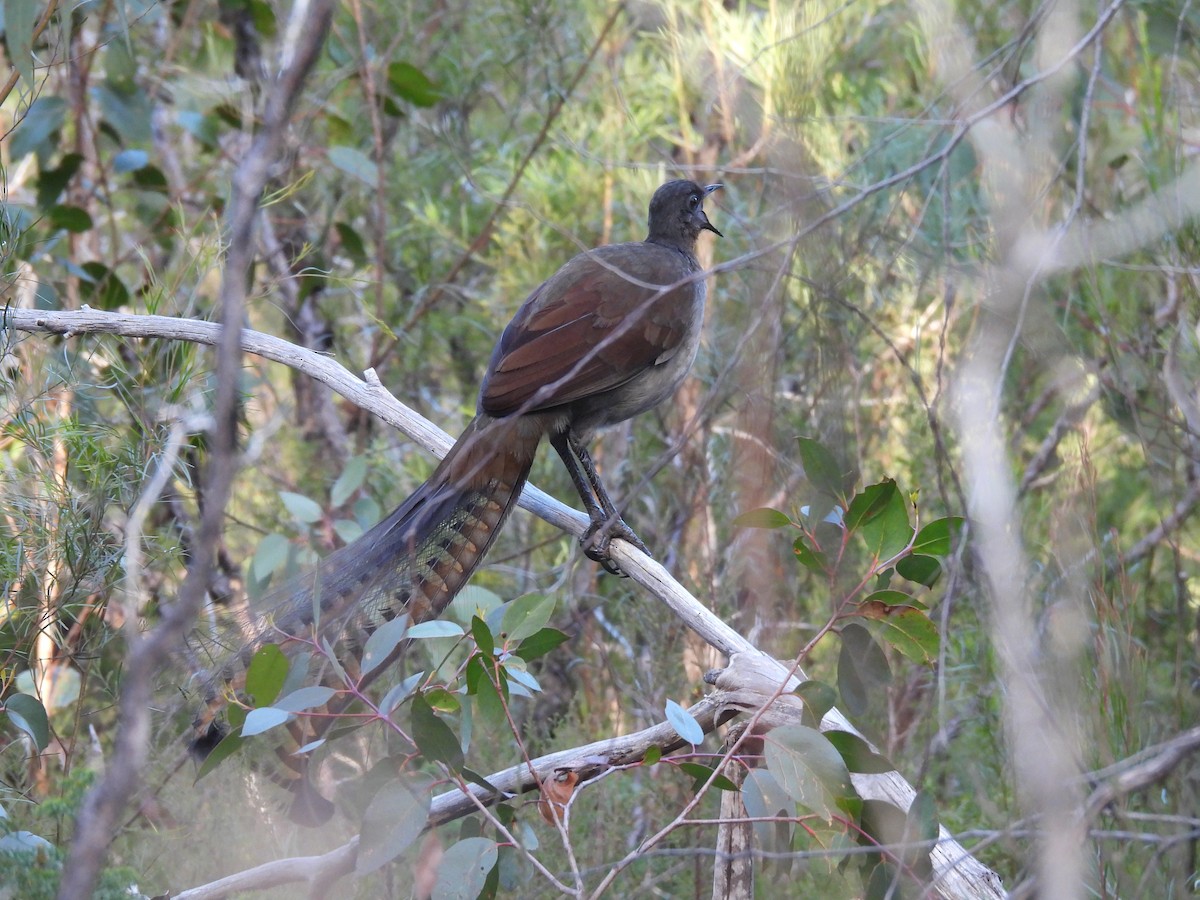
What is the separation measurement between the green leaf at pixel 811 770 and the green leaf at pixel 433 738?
0.52 metres

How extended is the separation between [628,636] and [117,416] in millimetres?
1976

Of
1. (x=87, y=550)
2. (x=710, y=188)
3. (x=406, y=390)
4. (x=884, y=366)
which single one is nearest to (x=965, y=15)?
(x=884, y=366)

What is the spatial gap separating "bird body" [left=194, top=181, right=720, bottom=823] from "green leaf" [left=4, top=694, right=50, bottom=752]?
44cm

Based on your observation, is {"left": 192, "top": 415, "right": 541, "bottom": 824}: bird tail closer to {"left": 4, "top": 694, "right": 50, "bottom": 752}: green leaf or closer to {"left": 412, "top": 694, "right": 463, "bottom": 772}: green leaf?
{"left": 412, "top": 694, "right": 463, "bottom": 772}: green leaf

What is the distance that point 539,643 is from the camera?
2010 mm

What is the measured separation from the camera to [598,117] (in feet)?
17.0

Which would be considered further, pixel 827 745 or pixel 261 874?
pixel 261 874

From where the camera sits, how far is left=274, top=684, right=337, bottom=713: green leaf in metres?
1.79

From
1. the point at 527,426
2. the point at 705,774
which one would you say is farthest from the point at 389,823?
the point at 527,426

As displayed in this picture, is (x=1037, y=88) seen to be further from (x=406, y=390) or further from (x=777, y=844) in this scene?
(x=406, y=390)

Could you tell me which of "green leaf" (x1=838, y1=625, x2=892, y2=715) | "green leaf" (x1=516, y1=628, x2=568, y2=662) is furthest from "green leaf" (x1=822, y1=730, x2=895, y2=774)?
"green leaf" (x1=516, y1=628, x2=568, y2=662)

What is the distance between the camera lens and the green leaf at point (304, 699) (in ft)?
5.89

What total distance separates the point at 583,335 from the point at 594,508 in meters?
0.50

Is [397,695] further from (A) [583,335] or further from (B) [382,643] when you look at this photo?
(A) [583,335]
